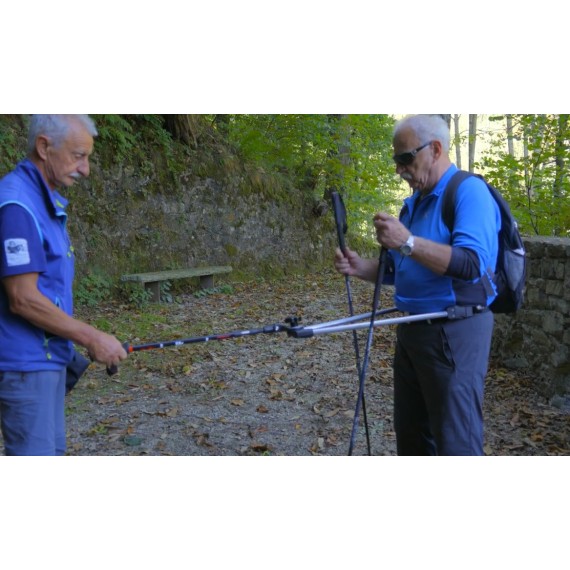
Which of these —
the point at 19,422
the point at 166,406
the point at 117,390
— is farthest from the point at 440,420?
the point at 117,390

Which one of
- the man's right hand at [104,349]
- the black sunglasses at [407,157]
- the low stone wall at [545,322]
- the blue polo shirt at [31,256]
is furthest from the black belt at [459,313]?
the low stone wall at [545,322]

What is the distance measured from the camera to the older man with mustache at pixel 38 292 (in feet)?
7.54

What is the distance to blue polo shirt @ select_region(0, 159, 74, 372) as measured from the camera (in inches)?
89.7

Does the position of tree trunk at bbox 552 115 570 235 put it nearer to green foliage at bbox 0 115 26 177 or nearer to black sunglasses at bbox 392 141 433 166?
black sunglasses at bbox 392 141 433 166

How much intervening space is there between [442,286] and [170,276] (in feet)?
25.5

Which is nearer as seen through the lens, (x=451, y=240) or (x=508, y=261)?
(x=451, y=240)

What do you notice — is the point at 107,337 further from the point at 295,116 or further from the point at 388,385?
the point at 295,116

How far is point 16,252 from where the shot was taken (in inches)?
89.4

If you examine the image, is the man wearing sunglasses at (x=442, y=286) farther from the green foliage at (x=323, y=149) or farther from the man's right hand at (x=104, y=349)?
the green foliage at (x=323, y=149)

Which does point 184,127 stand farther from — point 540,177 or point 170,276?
point 540,177

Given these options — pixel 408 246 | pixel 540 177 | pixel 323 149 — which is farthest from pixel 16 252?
pixel 323 149

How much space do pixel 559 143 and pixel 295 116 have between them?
5724 mm

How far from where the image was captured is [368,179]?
1280 centimetres

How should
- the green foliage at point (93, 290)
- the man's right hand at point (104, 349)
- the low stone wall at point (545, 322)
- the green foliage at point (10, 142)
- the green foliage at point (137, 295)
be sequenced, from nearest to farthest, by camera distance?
the man's right hand at point (104, 349) → the low stone wall at point (545, 322) → the green foliage at point (10, 142) → the green foliage at point (93, 290) → the green foliage at point (137, 295)
